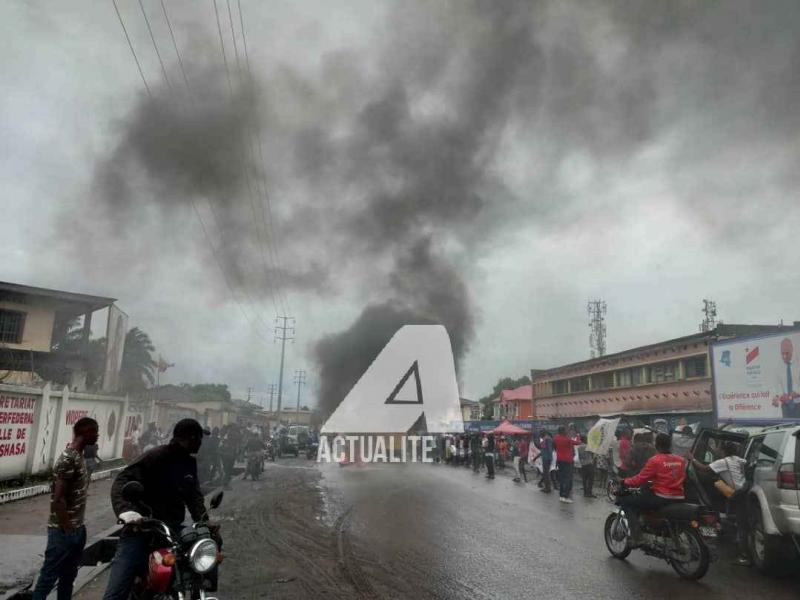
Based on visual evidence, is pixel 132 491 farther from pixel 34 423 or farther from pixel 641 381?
pixel 641 381

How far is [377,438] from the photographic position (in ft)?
→ 95.6

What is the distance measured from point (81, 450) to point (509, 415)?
49989mm

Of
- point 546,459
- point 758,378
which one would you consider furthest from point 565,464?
point 758,378

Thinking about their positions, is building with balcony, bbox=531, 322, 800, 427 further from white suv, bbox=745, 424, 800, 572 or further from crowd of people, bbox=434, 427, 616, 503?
white suv, bbox=745, 424, 800, 572

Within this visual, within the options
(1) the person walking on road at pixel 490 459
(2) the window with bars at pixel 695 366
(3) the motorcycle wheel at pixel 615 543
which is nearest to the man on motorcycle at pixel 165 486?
(3) the motorcycle wheel at pixel 615 543

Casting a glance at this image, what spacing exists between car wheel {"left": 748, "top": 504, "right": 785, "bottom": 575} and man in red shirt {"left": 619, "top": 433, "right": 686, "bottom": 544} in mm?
811

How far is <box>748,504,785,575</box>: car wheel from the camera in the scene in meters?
5.62

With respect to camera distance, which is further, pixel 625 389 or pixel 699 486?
pixel 625 389

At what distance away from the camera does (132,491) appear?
310 cm

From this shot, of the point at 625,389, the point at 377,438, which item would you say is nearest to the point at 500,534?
the point at 377,438

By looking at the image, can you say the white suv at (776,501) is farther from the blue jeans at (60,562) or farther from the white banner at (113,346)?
the white banner at (113,346)

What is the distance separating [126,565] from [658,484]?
5014 millimetres

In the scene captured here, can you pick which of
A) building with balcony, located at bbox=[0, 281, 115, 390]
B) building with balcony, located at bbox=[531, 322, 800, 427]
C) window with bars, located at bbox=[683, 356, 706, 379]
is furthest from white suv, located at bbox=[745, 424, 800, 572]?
window with bars, located at bbox=[683, 356, 706, 379]

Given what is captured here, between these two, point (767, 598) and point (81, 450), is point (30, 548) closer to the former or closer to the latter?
point (81, 450)
